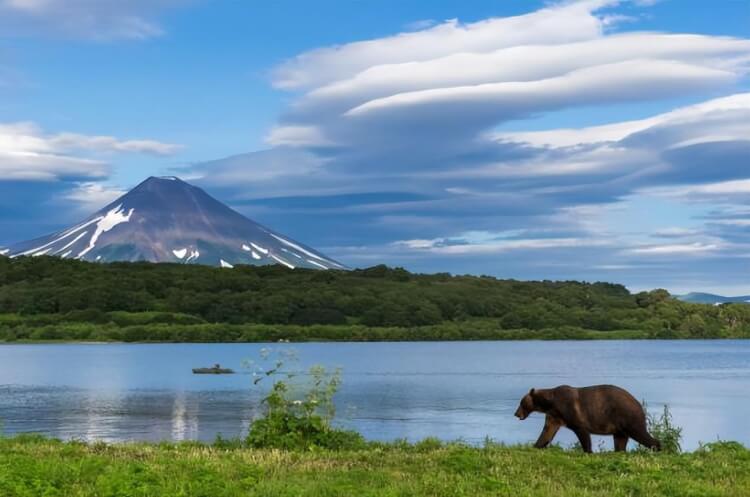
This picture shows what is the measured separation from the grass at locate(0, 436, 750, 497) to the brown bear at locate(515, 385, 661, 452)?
1.57 meters

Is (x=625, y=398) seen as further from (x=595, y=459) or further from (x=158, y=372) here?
(x=158, y=372)

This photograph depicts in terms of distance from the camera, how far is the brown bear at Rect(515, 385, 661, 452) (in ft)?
70.0

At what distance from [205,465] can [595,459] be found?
7459 millimetres

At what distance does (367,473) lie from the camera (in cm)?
1614

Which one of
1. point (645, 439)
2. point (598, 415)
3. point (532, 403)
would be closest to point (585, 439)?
point (598, 415)

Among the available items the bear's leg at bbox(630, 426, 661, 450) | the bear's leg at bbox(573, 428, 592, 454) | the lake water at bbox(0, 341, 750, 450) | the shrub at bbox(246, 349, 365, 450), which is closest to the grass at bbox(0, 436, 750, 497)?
the bear's leg at bbox(573, 428, 592, 454)

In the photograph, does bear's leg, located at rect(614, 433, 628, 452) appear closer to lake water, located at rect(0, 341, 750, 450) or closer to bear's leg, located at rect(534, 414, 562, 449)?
bear's leg, located at rect(534, 414, 562, 449)

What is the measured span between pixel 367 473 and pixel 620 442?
851 centimetres

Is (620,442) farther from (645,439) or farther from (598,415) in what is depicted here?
(598,415)


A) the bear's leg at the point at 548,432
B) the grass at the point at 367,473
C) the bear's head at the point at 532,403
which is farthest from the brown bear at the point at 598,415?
the grass at the point at 367,473

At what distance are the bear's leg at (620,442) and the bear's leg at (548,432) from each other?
54.8 inches

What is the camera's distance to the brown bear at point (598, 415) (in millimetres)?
21344

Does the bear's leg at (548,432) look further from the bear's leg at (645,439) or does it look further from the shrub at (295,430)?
the shrub at (295,430)

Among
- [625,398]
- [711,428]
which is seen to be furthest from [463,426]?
[625,398]
